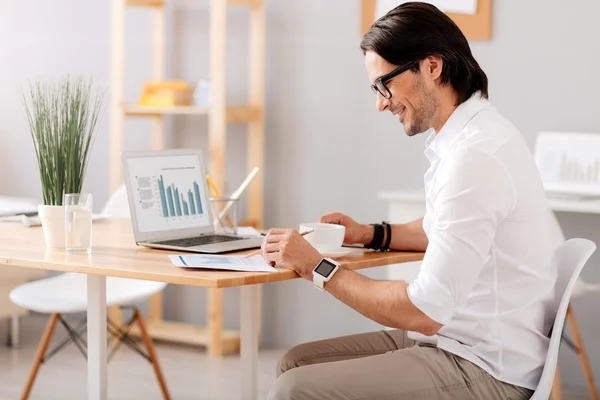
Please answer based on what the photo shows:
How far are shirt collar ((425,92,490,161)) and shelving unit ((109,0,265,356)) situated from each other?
216 centimetres

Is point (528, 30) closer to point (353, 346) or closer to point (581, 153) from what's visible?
point (581, 153)

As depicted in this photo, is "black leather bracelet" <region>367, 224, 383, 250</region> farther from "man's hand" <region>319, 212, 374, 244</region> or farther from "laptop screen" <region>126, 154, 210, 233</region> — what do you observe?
"laptop screen" <region>126, 154, 210, 233</region>

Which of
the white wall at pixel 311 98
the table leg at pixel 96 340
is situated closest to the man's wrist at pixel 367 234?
the table leg at pixel 96 340

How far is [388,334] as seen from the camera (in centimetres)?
226

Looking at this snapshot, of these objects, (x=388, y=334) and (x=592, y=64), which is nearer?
(x=388, y=334)

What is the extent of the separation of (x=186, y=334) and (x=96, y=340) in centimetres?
208

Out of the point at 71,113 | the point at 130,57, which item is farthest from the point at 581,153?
the point at 130,57

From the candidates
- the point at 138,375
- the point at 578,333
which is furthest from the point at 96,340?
the point at 578,333

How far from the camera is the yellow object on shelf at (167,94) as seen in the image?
4.25 metres

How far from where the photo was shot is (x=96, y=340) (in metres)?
2.25

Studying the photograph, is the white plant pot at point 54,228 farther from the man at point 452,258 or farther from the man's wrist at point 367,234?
the man's wrist at point 367,234

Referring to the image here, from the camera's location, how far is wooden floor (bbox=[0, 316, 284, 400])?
3.63m

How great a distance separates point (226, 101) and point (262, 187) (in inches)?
17.0

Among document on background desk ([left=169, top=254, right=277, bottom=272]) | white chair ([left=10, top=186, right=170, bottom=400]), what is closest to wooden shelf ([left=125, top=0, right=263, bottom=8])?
white chair ([left=10, top=186, right=170, bottom=400])
